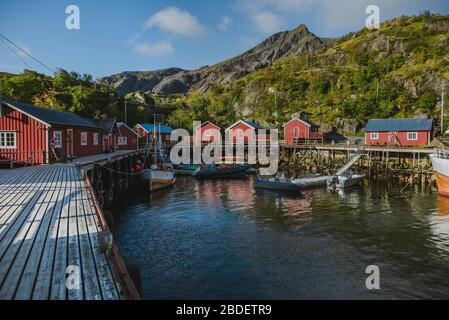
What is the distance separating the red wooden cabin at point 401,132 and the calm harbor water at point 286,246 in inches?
777

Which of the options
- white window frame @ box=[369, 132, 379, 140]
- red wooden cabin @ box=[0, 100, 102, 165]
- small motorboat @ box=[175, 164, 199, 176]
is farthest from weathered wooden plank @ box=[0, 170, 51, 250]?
white window frame @ box=[369, 132, 379, 140]

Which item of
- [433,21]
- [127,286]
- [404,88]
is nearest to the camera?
[127,286]

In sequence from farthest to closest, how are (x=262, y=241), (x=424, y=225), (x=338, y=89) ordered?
(x=338, y=89), (x=424, y=225), (x=262, y=241)

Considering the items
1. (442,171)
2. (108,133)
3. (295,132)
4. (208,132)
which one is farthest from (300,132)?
(108,133)

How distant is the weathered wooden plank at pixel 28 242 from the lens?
5945mm

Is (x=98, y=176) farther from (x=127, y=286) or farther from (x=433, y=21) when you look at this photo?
(x=433, y=21)

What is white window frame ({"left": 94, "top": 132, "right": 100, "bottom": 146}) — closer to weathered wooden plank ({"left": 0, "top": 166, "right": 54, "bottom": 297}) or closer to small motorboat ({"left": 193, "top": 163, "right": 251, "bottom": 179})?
small motorboat ({"left": 193, "top": 163, "right": 251, "bottom": 179})

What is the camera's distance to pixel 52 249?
7750 millimetres

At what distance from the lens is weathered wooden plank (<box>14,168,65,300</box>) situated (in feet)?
19.0

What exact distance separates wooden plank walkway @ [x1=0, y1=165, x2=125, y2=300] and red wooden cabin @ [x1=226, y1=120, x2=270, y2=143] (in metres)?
45.6

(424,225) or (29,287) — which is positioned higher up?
(29,287)

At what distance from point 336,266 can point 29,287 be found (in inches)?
462
